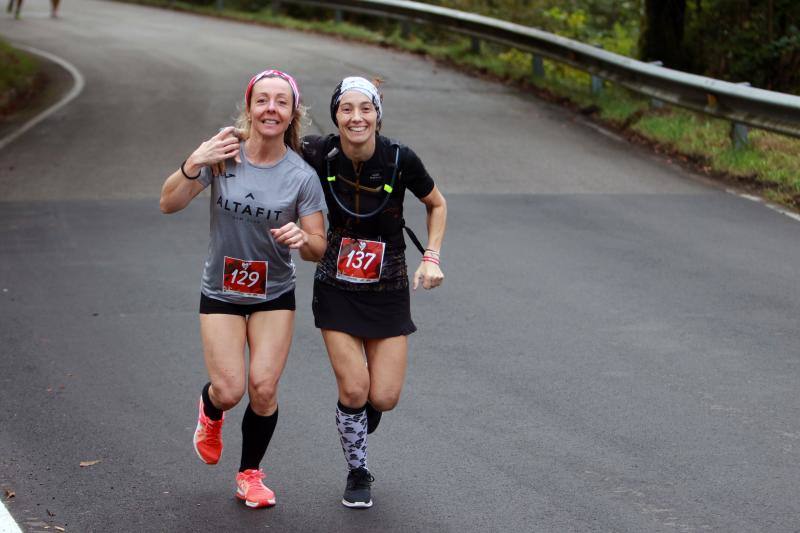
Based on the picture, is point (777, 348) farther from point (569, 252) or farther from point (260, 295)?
point (260, 295)

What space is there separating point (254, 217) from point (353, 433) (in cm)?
109

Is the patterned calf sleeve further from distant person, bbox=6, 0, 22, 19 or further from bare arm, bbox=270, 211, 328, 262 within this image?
distant person, bbox=6, 0, 22, 19

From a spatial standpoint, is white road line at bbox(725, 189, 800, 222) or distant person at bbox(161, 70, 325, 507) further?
white road line at bbox(725, 189, 800, 222)

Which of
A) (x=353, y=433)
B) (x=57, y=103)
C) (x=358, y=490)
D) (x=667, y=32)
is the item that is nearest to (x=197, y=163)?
(x=353, y=433)

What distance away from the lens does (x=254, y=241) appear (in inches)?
223

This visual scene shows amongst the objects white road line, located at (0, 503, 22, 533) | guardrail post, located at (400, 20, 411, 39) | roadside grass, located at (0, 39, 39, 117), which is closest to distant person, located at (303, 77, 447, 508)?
white road line, located at (0, 503, 22, 533)

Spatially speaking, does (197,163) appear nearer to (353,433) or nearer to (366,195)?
(366,195)

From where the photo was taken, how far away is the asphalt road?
586 centimetres

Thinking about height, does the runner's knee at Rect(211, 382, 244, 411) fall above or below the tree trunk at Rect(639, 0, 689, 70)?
below

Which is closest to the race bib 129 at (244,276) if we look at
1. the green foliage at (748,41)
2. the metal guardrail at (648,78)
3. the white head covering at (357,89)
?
the white head covering at (357,89)

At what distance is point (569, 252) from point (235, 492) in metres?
5.51

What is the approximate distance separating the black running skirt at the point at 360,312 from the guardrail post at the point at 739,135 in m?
9.89

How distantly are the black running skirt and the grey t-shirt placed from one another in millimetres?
226

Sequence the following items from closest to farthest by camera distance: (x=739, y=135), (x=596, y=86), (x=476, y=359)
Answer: (x=476, y=359)
(x=739, y=135)
(x=596, y=86)
